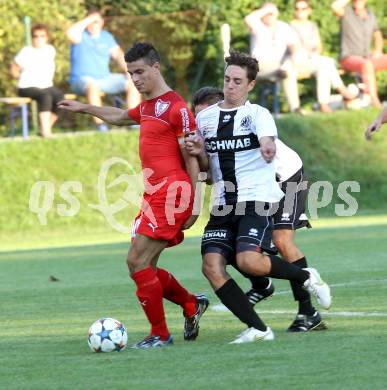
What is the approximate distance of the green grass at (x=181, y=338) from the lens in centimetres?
712

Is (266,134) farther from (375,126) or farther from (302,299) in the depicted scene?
(302,299)

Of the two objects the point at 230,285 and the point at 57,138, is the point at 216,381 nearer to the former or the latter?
the point at 230,285

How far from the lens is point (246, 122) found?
8.73 metres

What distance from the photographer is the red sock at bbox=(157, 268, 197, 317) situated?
8.98 meters

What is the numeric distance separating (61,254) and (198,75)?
10723mm

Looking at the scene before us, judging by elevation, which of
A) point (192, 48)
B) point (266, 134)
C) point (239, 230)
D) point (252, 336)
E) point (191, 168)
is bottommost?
point (252, 336)

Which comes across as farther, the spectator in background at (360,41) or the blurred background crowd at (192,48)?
the spectator in background at (360,41)

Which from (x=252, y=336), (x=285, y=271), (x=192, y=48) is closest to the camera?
(x=252, y=336)

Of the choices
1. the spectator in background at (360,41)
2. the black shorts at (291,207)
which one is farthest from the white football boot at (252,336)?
the spectator in background at (360,41)

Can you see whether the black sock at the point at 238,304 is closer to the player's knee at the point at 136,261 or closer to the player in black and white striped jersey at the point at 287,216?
the player's knee at the point at 136,261

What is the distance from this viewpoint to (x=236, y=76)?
8.77m

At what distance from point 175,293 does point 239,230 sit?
0.72m

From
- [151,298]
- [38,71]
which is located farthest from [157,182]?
[38,71]

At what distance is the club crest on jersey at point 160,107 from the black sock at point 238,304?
4.11ft
